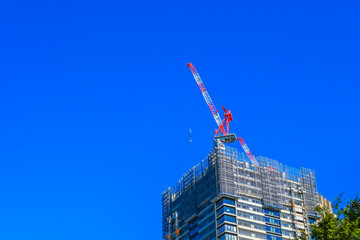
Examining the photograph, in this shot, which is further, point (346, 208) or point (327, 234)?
point (346, 208)

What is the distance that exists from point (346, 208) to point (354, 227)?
619 centimetres

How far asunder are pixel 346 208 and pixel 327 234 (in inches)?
246

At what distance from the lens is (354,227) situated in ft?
222

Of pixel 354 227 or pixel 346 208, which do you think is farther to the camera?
pixel 346 208

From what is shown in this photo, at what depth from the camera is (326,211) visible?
7288cm

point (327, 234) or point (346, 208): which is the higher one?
point (346, 208)

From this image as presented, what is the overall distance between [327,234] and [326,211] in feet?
14.4

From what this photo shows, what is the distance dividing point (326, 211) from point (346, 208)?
286 centimetres

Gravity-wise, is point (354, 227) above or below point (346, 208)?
below

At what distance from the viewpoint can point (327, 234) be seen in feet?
227

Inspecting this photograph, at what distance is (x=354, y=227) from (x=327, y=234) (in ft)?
10.8

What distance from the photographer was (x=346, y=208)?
73.7 meters

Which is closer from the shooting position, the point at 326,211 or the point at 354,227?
the point at 354,227
